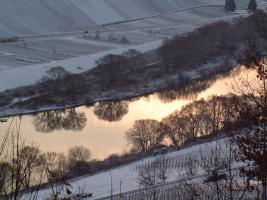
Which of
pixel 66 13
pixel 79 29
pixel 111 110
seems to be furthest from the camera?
pixel 66 13

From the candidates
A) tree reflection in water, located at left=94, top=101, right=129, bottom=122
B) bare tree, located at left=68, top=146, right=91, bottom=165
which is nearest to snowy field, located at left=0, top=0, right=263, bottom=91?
tree reflection in water, located at left=94, top=101, right=129, bottom=122

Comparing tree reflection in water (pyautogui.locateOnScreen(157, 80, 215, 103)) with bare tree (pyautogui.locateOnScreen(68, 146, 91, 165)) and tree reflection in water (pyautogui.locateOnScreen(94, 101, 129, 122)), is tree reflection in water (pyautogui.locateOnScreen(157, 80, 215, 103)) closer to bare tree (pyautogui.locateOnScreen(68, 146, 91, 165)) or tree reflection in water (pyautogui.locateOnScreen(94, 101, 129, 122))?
tree reflection in water (pyautogui.locateOnScreen(94, 101, 129, 122))

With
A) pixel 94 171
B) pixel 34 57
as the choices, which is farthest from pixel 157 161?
pixel 34 57

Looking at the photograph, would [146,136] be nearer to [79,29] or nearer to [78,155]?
[78,155]

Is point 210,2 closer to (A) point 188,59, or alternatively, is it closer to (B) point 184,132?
(A) point 188,59

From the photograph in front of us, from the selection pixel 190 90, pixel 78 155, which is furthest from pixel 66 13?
pixel 78 155

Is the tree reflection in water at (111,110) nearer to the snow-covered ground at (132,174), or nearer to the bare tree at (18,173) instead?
the snow-covered ground at (132,174)

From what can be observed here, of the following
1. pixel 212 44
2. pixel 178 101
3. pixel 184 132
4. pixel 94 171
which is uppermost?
pixel 212 44
